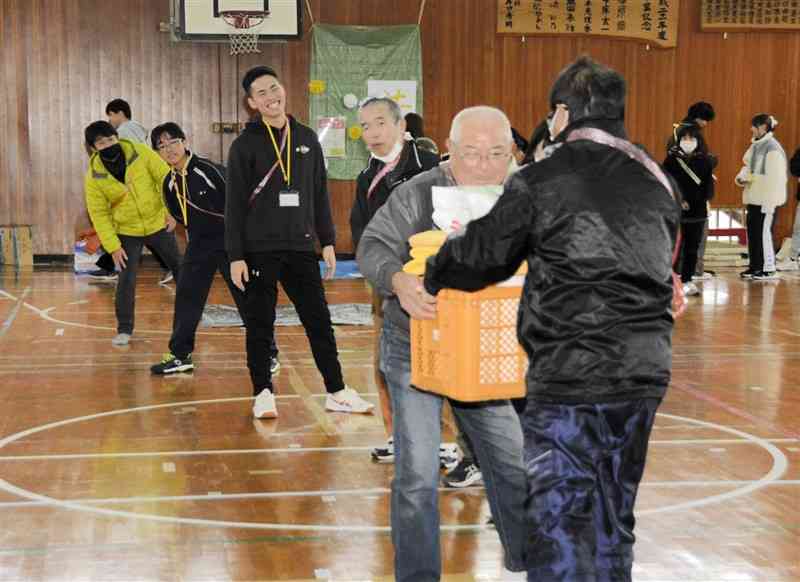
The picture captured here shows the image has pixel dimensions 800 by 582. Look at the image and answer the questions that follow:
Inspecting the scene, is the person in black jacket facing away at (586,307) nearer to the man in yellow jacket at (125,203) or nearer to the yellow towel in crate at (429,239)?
the yellow towel in crate at (429,239)

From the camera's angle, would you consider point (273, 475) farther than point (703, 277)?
No

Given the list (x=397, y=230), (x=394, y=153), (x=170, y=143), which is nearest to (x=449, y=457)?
(x=394, y=153)

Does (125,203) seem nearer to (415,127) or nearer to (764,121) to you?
(415,127)

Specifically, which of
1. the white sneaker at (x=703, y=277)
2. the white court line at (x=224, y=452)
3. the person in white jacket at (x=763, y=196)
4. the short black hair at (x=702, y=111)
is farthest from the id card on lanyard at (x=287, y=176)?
the person in white jacket at (x=763, y=196)

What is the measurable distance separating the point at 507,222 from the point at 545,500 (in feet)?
2.32

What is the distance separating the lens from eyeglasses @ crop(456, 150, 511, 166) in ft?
12.4

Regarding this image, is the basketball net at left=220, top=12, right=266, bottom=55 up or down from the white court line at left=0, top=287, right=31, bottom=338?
up

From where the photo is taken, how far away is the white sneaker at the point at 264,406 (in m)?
7.16

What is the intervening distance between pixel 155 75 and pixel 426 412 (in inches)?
550

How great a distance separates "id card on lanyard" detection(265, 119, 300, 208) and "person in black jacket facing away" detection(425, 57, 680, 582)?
3852 mm

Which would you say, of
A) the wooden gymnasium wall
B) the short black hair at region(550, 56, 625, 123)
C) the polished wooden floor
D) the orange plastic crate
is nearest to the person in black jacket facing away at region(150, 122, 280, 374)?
the polished wooden floor

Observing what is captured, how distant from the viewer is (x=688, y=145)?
14156 millimetres

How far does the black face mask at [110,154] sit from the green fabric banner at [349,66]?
7.36m

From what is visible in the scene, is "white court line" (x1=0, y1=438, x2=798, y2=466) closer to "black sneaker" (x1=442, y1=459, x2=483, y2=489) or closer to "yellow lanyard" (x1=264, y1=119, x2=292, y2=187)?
"black sneaker" (x1=442, y1=459, x2=483, y2=489)
